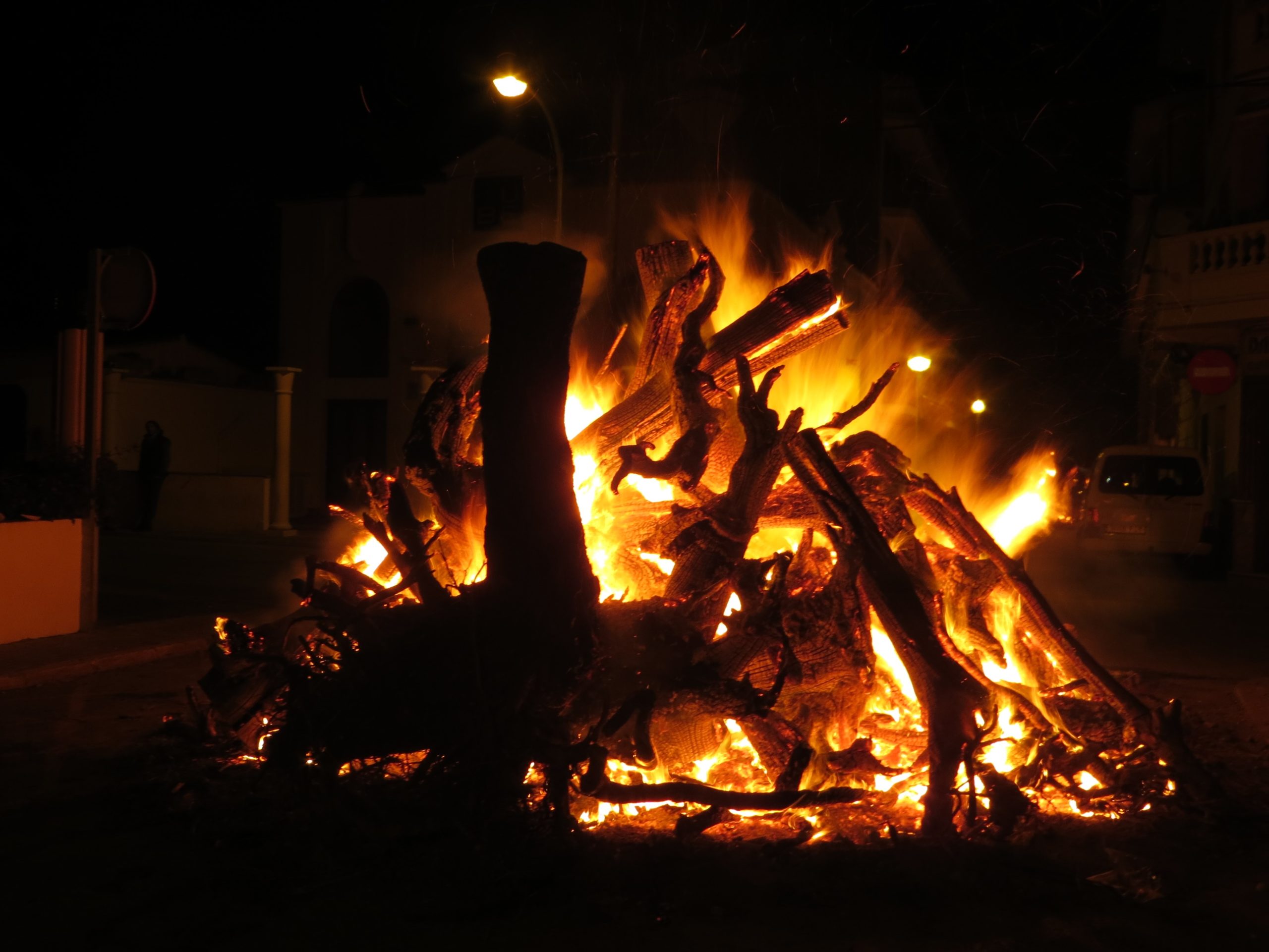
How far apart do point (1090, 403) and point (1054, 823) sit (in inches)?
1669

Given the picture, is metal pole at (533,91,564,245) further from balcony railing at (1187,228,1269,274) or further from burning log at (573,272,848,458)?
balcony railing at (1187,228,1269,274)

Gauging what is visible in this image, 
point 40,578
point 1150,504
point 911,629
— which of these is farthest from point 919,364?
point 911,629

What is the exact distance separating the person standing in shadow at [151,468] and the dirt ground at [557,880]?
16554mm

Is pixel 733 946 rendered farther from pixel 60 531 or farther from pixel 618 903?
pixel 60 531

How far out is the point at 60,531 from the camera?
31.0ft

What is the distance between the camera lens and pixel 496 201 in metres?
23.8

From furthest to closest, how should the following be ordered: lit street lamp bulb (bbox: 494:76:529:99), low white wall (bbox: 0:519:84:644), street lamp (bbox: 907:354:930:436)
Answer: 1. street lamp (bbox: 907:354:930:436)
2. lit street lamp bulb (bbox: 494:76:529:99)
3. low white wall (bbox: 0:519:84:644)

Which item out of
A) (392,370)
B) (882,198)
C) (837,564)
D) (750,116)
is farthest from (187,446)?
(837,564)

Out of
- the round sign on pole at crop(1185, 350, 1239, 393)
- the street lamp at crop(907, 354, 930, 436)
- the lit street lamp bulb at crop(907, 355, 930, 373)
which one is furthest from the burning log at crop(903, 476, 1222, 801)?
the lit street lamp bulb at crop(907, 355, 930, 373)

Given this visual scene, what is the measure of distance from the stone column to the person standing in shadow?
188 cm

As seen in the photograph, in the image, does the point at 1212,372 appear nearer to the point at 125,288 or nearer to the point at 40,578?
the point at 125,288

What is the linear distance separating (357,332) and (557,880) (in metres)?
23.4

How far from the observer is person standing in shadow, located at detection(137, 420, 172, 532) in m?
20.7

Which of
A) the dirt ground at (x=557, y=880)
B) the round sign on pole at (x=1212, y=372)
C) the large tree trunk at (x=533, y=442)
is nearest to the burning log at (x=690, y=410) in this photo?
the large tree trunk at (x=533, y=442)
